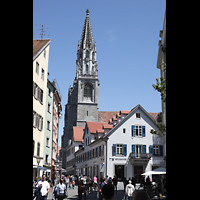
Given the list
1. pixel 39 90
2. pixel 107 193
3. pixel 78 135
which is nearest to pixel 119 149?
pixel 39 90

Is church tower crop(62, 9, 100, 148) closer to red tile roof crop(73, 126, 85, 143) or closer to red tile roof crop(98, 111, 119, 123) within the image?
Result: red tile roof crop(98, 111, 119, 123)

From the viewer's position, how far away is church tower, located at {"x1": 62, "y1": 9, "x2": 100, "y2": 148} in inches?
3765

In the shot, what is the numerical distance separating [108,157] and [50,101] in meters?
10.9

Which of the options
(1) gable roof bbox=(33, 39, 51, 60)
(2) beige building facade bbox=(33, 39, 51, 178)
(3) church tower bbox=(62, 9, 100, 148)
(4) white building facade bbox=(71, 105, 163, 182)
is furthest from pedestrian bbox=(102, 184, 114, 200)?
(3) church tower bbox=(62, 9, 100, 148)

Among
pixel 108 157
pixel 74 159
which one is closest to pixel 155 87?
pixel 108 157

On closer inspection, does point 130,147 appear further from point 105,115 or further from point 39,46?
point 105,115

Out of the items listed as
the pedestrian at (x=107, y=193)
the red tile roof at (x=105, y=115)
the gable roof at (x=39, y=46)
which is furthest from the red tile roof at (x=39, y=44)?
the red tile roof at (x=105, y=115)

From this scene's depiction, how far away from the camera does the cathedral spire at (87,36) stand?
350 feet

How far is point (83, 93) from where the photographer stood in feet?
318

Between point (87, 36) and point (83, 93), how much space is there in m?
23.6
